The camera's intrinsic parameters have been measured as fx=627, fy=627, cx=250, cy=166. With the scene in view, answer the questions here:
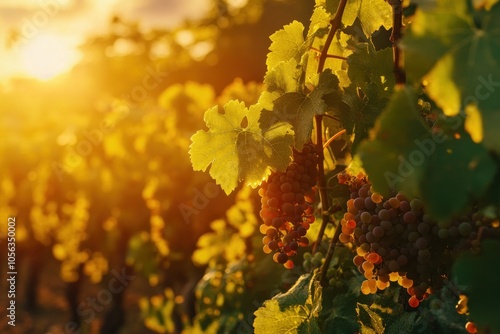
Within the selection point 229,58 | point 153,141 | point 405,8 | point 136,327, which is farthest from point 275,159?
point 229,58

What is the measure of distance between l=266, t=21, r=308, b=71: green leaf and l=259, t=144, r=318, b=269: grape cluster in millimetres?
271

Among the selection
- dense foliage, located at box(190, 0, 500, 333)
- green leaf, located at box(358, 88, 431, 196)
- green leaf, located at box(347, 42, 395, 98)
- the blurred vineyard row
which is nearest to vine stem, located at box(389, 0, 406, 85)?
dense foliage, located at box(190, 0, 500, 333)

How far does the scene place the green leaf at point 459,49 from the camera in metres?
1.01

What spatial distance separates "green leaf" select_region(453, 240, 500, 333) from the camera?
1.04 meters

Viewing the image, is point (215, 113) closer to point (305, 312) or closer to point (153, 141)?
point (305, 312)

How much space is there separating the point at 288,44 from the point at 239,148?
1.11 ft

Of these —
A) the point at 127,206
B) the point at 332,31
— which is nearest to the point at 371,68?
the point at 332,31

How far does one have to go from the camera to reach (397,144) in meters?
1.12

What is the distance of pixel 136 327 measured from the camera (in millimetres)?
9797

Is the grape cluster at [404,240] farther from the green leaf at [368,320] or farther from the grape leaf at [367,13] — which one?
the grape leaf at [367,13]

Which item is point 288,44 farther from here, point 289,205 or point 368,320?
point 368,320

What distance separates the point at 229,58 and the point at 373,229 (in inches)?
866

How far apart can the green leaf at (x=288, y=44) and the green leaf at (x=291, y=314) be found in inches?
26.5

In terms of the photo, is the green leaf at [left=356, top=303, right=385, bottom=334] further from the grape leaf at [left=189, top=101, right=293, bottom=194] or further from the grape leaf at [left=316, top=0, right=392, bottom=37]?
the grape leaf at [left=316, top=0, right=392, bottom=37]
